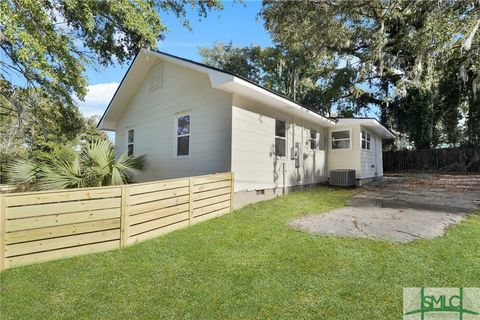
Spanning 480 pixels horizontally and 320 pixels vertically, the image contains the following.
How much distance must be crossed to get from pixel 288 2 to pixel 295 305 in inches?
629

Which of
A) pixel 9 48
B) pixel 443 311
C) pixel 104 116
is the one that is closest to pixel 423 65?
pixel 443 311

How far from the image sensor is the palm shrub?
239 inches

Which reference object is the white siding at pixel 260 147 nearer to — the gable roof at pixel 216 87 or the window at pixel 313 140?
the gable roof at pixel 216 87

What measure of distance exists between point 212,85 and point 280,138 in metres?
3.16

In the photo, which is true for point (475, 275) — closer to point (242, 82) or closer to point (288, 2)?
point (242, 82)

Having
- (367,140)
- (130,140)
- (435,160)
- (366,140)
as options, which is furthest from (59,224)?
(435,160)

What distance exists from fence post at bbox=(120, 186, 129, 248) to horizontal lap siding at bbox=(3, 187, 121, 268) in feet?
0.16

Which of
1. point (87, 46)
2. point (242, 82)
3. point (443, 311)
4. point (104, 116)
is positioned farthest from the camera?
point (104, 116)

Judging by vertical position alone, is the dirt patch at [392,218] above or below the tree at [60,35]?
below

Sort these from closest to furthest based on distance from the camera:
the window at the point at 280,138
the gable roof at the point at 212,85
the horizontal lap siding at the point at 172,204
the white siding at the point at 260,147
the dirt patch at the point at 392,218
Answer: the horizontal lap siding at the point at 172,204, the dirt patch at the point at 392,218, the gable roof at the point at 212,85, the white siding at the point at 260,147, the window at the point at 280,138

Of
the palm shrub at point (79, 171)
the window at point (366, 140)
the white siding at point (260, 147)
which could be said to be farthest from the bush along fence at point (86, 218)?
the window at point (366, 140)

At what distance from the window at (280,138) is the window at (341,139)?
4149mm

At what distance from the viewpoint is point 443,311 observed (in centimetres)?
266

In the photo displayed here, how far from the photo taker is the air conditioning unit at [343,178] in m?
11.4
